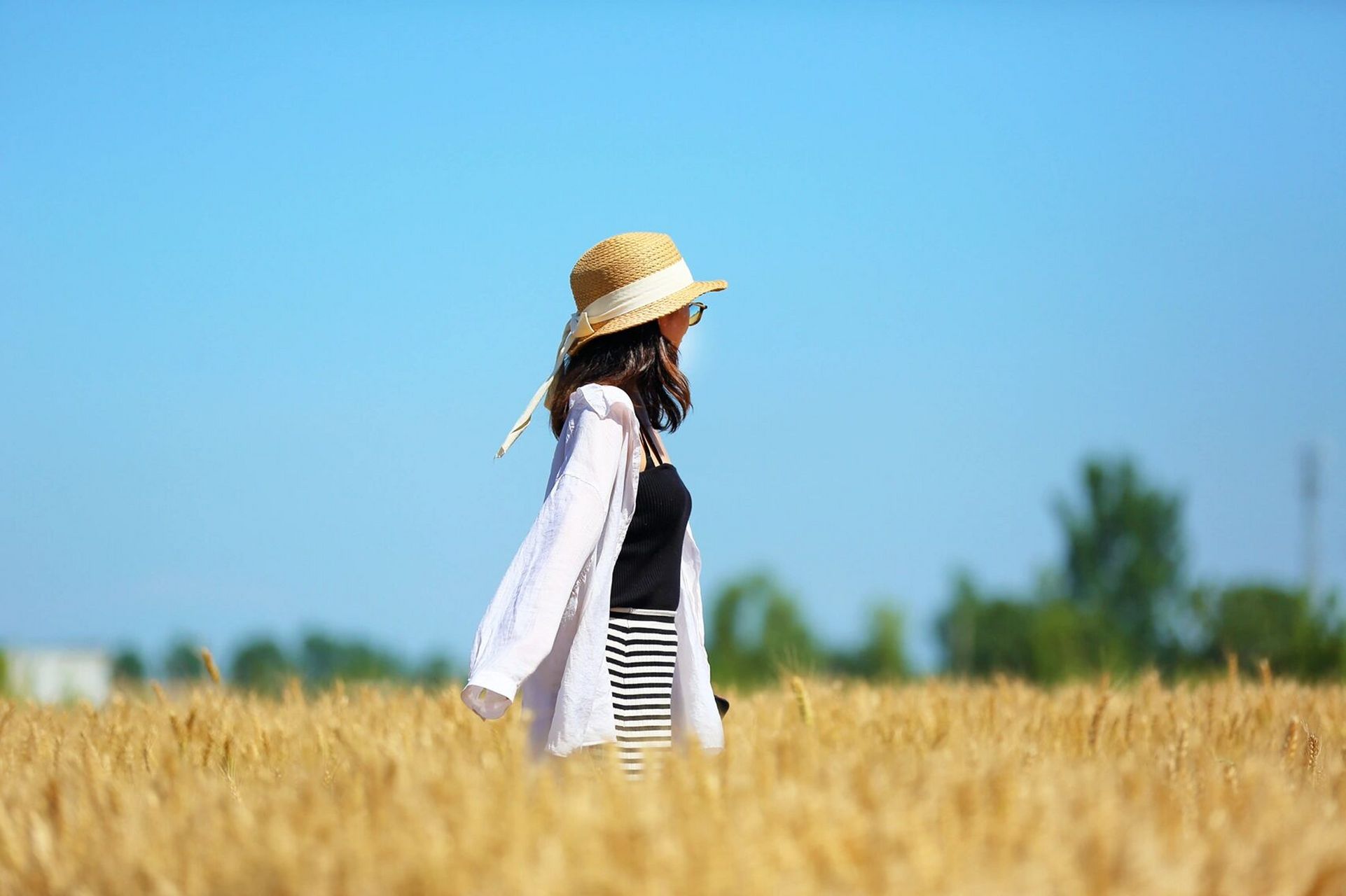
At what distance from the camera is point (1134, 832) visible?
1.77 m

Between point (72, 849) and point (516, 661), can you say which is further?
point (516, 661)

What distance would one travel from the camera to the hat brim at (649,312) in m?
3.18

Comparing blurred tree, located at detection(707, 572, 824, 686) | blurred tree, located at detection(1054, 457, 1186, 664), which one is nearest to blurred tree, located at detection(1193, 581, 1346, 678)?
blurred tree, located at detection(707, 572, 824, 686)

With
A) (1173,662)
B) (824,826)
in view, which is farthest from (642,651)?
(1173,662)

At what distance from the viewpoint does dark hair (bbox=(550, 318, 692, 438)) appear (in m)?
3.20

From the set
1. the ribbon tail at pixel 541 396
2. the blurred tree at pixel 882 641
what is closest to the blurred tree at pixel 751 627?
the blurred tree at pixel 882 641

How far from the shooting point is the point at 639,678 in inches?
121

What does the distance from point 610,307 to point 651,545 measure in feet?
2.01

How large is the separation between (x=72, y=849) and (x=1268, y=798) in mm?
1996

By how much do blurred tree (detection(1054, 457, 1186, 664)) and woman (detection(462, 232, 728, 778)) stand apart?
2610 centimetres

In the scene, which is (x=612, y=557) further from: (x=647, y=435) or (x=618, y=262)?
(x=618, y=262)

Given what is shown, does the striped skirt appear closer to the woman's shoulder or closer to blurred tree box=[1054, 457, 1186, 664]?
the woman's shoulder

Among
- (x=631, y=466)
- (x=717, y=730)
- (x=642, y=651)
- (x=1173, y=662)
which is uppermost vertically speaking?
(x=631, y=466)

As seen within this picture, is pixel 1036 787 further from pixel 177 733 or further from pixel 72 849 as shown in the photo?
pixel 177 733
